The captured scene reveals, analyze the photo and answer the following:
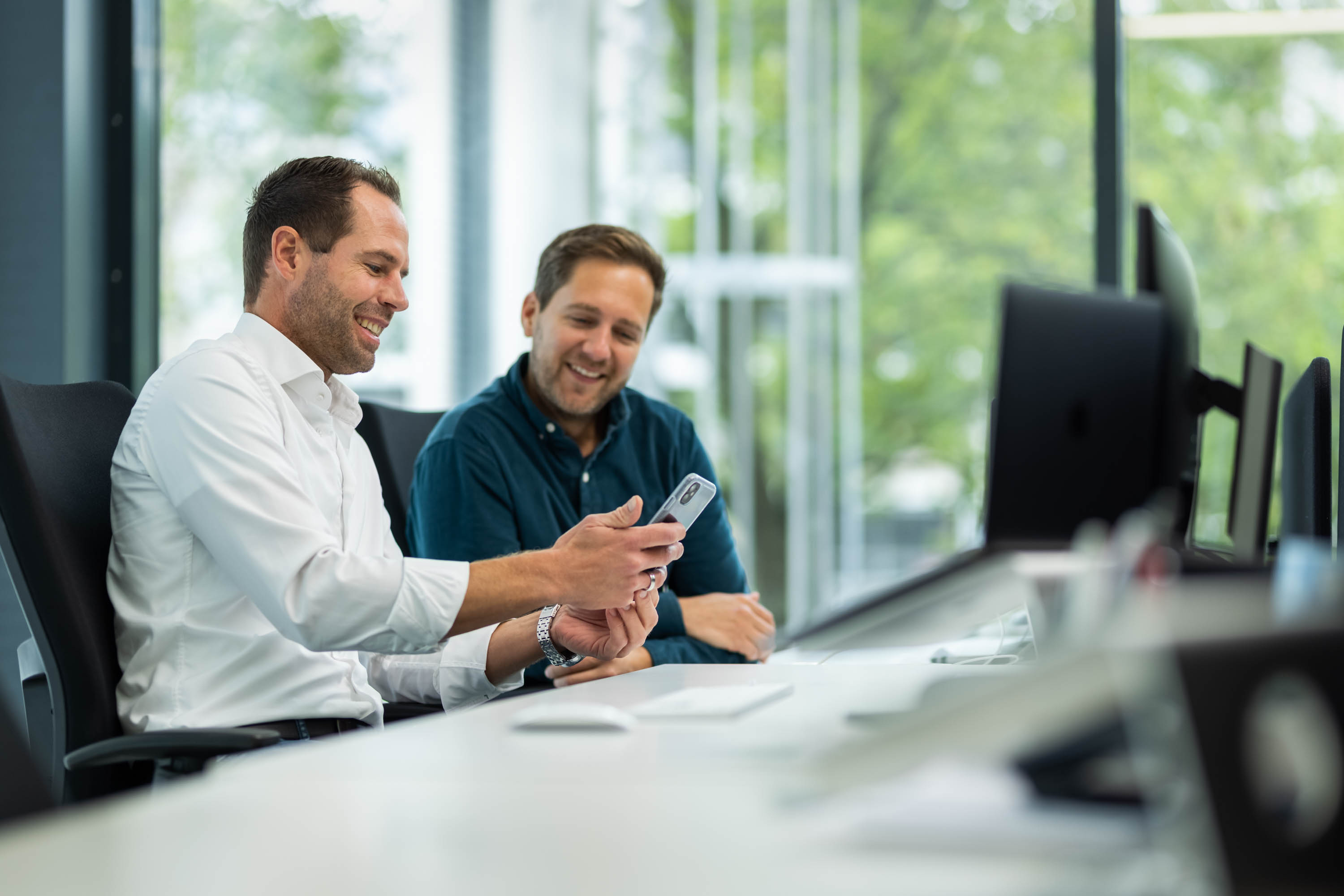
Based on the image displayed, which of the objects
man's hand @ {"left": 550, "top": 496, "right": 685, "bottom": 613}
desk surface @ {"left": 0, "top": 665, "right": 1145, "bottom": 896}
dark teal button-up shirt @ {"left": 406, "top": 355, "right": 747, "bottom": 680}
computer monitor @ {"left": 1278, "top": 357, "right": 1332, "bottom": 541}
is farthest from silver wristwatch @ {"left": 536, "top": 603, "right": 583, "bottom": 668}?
computer monitor @ {"left": 1278, "top": 357, "right": 1332, "bottom": 541}

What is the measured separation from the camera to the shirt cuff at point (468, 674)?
1696 millimetres

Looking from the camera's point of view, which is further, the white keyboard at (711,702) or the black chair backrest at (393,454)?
the black chair backrest at (393,454)

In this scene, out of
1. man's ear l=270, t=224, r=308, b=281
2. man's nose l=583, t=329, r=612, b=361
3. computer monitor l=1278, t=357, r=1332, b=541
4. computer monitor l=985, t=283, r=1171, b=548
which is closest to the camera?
computer monitor l=985, t=283, r=1171, b=548

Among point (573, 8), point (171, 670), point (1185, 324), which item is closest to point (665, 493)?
point (171, 670)

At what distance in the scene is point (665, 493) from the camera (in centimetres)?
226

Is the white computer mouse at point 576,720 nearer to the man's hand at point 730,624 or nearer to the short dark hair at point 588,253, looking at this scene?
the man's hand at point 730,624

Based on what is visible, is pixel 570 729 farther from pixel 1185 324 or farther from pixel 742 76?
pixel 742 76

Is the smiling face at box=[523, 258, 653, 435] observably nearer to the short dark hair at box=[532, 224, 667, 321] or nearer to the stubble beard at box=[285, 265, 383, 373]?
the short dark hair at box=[532, 224, 667, 321]

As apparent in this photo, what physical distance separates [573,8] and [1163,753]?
422cm

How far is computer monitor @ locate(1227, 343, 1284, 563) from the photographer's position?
129cm

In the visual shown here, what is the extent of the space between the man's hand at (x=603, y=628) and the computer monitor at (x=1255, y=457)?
695 mm

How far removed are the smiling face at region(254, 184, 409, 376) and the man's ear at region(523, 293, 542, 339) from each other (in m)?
0.48

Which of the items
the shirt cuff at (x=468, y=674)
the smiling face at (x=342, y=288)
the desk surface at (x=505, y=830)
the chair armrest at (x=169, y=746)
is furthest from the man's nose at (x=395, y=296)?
the desk surface at (x=505, y=830)

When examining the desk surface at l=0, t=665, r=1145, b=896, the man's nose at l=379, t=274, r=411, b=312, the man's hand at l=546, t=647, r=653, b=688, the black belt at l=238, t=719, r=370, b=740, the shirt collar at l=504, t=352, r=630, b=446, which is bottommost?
the black belt at l=238, t=719, r=370, b=740
